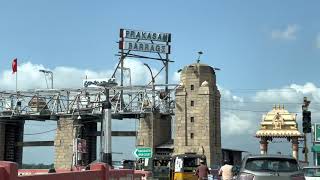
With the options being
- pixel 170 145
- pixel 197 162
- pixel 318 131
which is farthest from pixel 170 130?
pixel 197 162

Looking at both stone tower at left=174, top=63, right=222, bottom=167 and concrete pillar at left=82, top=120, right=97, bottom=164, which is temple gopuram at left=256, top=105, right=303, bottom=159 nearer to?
stone tower at left=174, top=63, right=222, bottom=167

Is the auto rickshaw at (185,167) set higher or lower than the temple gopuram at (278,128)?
lower

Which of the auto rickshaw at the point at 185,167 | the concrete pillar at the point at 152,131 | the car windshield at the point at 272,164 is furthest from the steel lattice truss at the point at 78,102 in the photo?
the car windshield at the point at 272,164

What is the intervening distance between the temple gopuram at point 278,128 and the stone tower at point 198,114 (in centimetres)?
546

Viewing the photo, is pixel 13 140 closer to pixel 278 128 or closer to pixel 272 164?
pixel 278 128

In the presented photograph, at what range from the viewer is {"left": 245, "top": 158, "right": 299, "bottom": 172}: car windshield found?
15.9 metres

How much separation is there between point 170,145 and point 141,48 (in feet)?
47.2

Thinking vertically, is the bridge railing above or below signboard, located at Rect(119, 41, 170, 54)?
below

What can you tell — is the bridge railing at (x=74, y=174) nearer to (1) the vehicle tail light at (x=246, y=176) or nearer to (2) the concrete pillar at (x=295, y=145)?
(1) the vehicle tail light at (x=246, y=176)

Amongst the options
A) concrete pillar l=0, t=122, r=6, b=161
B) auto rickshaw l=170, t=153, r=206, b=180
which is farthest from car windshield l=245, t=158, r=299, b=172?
concrete pillar l=0, t=122, r=6, b=161

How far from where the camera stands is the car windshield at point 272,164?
1590cm

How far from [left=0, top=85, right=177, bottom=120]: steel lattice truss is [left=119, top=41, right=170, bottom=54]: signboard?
20.2 feet

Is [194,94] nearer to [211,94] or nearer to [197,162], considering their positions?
[211,94]

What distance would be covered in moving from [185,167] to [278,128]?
36.6m
